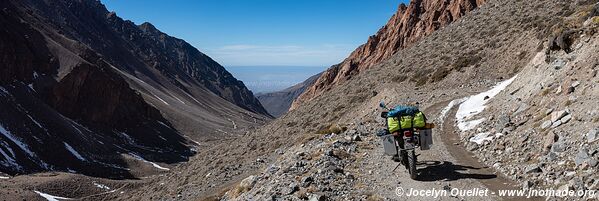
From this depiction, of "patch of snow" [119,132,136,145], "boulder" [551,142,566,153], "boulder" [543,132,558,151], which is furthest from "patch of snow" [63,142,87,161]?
"boulder" [551,142,566,153]

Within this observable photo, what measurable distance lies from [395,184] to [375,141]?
696 cm

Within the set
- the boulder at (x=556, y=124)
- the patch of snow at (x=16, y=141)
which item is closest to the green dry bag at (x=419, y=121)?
the boulder at (x=556, y=124)

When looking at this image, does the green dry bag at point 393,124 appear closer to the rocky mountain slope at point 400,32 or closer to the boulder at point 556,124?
the boulder at point 556,124

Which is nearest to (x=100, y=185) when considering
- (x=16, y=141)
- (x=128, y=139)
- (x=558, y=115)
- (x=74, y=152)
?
(x=74, y=152)

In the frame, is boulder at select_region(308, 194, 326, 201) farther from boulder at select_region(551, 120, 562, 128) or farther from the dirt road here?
boulder at select_region(551, 120, 562, 128)

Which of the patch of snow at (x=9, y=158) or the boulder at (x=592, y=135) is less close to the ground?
the boulder at (x=592, y=135)

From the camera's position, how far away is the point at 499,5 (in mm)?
69000

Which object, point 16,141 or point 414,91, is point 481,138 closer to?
point 414,91

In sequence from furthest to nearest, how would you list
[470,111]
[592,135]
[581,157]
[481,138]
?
[470,111] < [481,138] < [592,135] < [581,157]

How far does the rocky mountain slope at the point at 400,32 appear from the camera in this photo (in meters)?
90.0

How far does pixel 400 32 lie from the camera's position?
102 m

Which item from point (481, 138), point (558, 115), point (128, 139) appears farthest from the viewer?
point (128, 139)

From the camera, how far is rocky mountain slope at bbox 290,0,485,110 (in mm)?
90000

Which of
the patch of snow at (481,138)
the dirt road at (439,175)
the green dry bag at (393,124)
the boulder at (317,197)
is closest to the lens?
the dirt road at (439,175)
